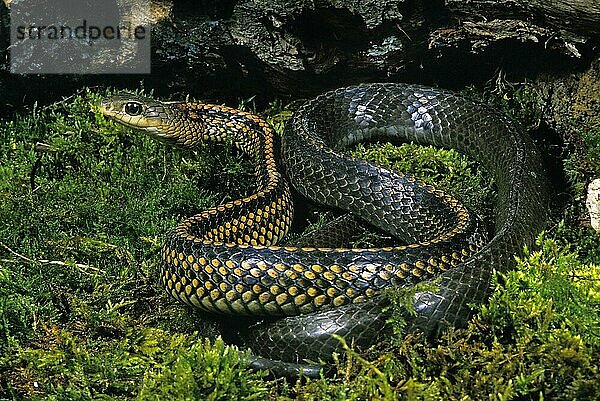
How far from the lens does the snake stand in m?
5.48

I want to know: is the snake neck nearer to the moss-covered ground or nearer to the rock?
the moss-covered ground

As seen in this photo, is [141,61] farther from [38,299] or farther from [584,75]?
[584,75]

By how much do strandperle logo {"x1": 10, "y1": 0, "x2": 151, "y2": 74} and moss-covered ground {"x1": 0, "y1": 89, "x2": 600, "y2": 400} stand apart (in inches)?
18.9

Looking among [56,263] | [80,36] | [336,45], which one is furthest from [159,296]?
[80,36]

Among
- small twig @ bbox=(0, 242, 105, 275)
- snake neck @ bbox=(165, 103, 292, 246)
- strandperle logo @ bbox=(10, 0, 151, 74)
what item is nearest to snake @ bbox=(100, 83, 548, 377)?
snake neck @ bbox=(165, 103, 292, 246)

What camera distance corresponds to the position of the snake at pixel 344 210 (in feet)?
18.0

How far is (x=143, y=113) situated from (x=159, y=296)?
2.10 meters

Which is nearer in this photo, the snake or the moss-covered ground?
the moss-covered ground

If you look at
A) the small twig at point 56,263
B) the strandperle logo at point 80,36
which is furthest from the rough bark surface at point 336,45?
the small twig at point 56,263

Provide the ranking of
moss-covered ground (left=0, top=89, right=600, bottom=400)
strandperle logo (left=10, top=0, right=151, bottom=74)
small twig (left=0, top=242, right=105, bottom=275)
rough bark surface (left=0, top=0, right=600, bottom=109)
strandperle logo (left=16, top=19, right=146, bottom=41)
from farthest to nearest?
strandperle logo (left=16, top=19, right=146, bottom=41)
strandperle logo (left=10, top=0, right=151, bottom=74)
rough bark surface (left=0, top=0, right=600, bottom=109)
small twig (left=0, top=242, right=105, bottom=275)
moss-covered ground (left=0, top=89, right=600, bottom=400)

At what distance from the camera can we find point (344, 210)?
7.70 metres

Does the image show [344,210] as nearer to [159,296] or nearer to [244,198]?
[244,198]

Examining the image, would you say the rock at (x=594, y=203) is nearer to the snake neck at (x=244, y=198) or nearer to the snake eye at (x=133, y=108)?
the snake neck at (x=244, y=198)

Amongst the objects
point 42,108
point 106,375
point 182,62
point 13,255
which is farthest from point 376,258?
point 42,108
